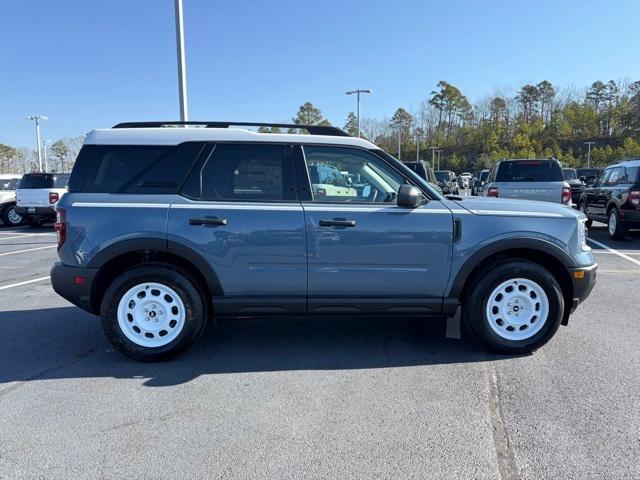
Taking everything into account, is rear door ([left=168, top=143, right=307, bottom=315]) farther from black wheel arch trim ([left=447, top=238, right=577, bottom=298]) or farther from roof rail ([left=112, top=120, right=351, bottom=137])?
black wheel arch trim ([left=447, top=238, right=577, bottom=298])

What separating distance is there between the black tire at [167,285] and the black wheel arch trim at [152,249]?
0.18m

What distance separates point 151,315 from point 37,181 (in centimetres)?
1437

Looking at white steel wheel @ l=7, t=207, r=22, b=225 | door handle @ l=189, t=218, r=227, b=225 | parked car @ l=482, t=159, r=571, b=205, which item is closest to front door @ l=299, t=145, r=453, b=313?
door handle @ l=189, t=218, r=227, b=225

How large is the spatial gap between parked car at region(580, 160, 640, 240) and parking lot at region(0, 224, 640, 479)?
662 centimetres

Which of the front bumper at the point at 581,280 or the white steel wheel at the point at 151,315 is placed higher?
the front bumper at the point at 581,280

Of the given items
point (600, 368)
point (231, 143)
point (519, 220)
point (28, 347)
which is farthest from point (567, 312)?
point (28, 347)

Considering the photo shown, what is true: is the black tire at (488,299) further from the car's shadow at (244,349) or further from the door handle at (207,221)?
the door handle at (207,221)

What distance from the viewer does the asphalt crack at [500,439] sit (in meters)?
2.72

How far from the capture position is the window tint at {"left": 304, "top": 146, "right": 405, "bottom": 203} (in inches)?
173

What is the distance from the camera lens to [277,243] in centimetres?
424

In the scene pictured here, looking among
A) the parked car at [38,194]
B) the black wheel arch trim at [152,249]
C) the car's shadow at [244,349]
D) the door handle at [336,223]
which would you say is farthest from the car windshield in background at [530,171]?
the parked car at [38,194]

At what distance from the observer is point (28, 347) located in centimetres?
484

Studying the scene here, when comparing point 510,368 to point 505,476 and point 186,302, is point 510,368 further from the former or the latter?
point 186,302

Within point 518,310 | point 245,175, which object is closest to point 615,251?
point 518,310
